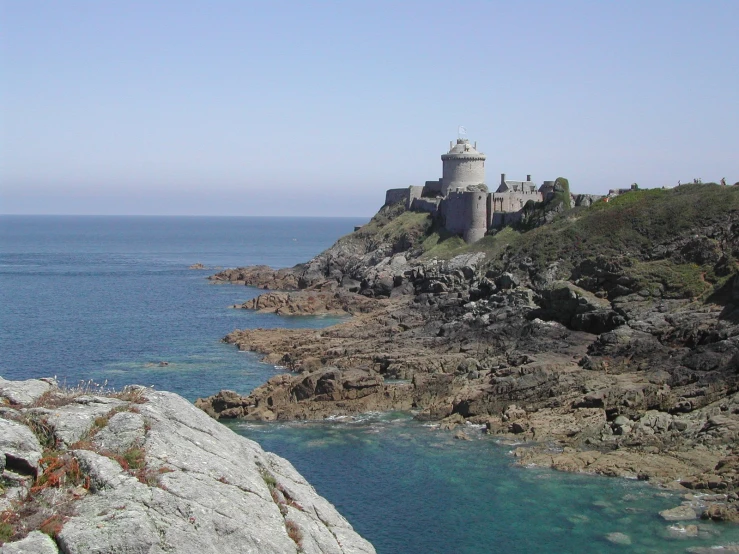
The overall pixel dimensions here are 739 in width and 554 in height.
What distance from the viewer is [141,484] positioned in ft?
40.9

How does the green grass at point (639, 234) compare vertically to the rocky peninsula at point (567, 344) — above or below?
above

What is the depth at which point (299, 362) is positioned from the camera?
1978 inches

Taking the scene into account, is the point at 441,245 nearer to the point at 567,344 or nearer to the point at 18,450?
the point at 567,344

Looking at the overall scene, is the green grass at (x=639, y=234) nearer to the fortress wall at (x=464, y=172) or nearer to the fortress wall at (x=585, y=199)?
the fortress wall at (x=585, y=199)

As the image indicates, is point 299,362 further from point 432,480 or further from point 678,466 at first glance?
point 678,466

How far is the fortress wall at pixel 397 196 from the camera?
101 m

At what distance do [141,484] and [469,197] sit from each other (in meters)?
72.3

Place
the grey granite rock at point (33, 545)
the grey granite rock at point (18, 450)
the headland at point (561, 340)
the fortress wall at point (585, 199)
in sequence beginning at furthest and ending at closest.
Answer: the fortress wall at point (585, 199) < the headland at point (561, 340) < the grey granite rock at point (18, 450) < the grey granite rock at point (33, 545)

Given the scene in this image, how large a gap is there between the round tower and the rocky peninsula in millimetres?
14668

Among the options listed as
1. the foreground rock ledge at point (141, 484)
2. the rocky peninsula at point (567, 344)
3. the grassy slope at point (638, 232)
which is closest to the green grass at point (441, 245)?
the rocky peninsula at point (567, 344)

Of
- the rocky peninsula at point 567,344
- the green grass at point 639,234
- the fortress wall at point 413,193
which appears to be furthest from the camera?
the fortress wall at point 413,193

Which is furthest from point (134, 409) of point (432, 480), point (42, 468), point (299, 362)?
point (299, 362)

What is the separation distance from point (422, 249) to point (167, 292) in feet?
96.3

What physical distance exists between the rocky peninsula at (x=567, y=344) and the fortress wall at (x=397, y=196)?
22425 mm
